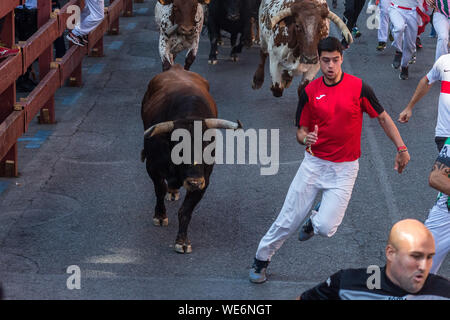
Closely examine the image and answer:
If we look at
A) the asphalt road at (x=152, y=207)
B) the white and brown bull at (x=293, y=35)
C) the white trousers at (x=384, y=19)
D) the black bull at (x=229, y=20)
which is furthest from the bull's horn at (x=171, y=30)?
the white trousers at (x=384, y=19)

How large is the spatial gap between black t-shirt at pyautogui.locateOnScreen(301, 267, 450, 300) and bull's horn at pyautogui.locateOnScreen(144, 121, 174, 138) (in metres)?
3.45

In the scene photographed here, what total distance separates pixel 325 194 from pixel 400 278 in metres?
2.43

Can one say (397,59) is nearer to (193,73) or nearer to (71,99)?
(71,99)

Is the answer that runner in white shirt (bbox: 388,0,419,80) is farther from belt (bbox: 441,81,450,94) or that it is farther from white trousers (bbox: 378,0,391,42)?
belt (bbox: 441,81,450,94)

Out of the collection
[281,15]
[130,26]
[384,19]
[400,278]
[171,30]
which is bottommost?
[130,26]

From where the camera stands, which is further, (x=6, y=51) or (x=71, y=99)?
(x=71, y=99)

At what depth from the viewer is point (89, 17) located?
14.7m

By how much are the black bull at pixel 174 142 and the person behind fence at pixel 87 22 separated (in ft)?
17.8

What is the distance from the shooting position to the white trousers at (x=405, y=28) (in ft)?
49.1

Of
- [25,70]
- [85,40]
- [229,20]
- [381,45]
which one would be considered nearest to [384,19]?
[381,45]

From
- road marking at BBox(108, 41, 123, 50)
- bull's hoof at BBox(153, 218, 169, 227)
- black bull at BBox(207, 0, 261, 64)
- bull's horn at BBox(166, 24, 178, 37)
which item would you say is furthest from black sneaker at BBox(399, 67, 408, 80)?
bull's hoof at BBox(153, 218, 169, 227)

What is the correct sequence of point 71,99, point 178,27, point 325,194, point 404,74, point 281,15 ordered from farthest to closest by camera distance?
point 404,74
point 71,99
point 178,27
point 281,15
point 325,194

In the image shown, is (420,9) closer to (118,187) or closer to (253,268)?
(118,187)

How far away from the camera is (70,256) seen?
805 cm
